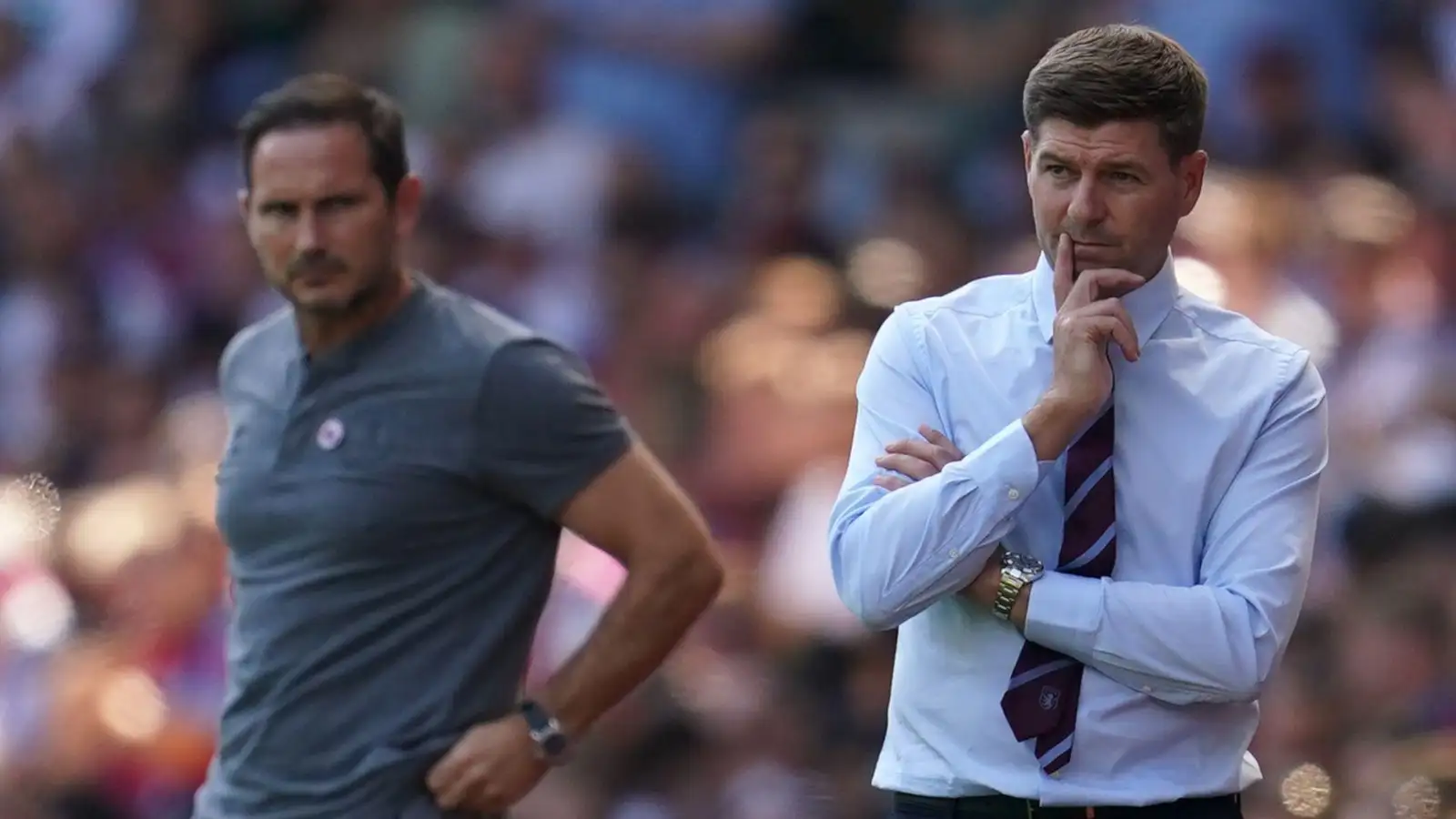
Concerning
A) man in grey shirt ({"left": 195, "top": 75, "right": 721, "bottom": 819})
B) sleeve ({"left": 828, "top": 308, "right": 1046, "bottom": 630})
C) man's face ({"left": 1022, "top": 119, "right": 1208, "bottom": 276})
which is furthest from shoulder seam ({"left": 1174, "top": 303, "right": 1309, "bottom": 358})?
man in grey shirt ({"left": 195, "top": 75, "right": 721, "bottom": 819})

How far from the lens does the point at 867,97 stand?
957cm

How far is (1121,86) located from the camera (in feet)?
11.0

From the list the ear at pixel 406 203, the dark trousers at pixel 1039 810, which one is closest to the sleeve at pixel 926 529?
the dark trousers at pixel 1039 810

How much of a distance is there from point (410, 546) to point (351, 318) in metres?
0.45

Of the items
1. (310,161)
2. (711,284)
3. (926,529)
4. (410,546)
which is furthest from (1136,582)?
(711,284)

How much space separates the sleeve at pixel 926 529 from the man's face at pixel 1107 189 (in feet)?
0.89

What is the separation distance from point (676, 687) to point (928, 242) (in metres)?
1.97

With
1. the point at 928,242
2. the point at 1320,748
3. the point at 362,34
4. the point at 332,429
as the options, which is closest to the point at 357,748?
the point at 332,429

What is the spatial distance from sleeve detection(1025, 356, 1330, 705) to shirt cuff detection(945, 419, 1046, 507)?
A: 0.45 feet

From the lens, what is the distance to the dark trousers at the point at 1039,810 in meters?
3.36

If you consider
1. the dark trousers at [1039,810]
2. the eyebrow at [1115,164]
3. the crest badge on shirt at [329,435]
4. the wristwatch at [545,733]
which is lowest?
the wristwatch at [545,733]

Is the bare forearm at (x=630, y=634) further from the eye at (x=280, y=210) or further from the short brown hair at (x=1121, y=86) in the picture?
the short brown hair at (x=1121, y=86)

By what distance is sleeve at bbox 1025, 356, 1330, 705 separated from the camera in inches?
131

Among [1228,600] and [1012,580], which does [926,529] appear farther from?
[1228,600]
